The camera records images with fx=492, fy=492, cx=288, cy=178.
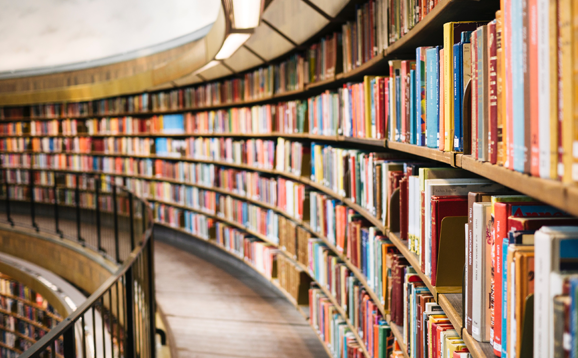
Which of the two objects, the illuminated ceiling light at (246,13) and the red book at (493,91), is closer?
the red book at (493,91)

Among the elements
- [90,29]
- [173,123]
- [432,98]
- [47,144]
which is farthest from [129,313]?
[90,29]

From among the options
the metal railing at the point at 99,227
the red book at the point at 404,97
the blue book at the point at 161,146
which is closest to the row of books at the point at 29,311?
the metal railing at the point at 99,227

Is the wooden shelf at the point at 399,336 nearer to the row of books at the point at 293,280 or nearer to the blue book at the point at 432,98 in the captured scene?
the blue book at the point at 432,98

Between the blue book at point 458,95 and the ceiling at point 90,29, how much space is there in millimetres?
6973

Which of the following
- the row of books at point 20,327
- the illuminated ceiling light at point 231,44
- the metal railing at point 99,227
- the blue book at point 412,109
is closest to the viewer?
the blue book at point 412,109

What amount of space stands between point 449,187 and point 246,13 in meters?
1.74

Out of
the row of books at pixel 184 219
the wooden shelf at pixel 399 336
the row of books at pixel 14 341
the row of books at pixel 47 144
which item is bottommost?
the row of books at pixel 14 341

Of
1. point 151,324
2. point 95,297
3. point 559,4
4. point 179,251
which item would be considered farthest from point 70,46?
point 559,4

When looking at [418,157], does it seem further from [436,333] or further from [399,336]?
[436,333]

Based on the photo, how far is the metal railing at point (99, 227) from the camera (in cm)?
287

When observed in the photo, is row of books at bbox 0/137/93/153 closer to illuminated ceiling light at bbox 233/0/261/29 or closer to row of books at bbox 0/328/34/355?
row of books at bbox 0/328/34/355

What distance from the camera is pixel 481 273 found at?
1.08 metres

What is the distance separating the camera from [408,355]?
5.72 ft

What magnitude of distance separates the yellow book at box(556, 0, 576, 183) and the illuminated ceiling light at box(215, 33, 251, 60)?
267 centimetres
